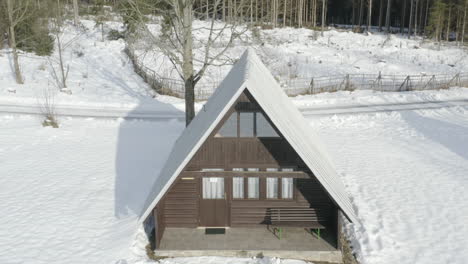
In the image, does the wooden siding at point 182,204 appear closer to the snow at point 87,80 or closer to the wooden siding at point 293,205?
the wooden siding at point 293,205

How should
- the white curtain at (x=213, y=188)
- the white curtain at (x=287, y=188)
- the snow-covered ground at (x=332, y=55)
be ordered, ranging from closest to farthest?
the white curtain at (x=287, y=188) < the white curtain at (x=213, y=188) < the snow-covered ground at (x=332, y=55)

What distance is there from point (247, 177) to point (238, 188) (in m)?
0.85

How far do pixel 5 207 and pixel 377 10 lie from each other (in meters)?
75.4

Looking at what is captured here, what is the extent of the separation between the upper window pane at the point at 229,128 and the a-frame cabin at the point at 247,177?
0.03m

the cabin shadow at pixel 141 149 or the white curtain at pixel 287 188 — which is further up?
the white curtain at pixel 287 188

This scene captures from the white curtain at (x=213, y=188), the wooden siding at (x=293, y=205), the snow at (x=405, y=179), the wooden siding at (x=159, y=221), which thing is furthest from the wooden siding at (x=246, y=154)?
the snow at (x=405, y=179)

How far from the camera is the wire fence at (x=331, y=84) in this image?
3190 centimetres

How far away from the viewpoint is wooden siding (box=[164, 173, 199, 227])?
1291cm

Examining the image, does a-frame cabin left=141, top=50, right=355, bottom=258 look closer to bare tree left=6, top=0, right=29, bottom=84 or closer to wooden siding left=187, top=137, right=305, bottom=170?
wooden siding left=187, top=137, right=305, bottom=170

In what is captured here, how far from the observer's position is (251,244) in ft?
40.8

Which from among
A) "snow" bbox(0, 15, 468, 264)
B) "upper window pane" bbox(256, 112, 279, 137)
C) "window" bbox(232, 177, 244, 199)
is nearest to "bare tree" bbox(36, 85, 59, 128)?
"snow" bbox(0, 15, 468, 264)

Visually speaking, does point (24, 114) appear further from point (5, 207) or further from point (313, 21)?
point (313, 21)

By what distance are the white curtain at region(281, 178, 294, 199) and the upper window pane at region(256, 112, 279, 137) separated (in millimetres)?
1737

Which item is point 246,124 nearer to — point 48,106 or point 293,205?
point 293,205
